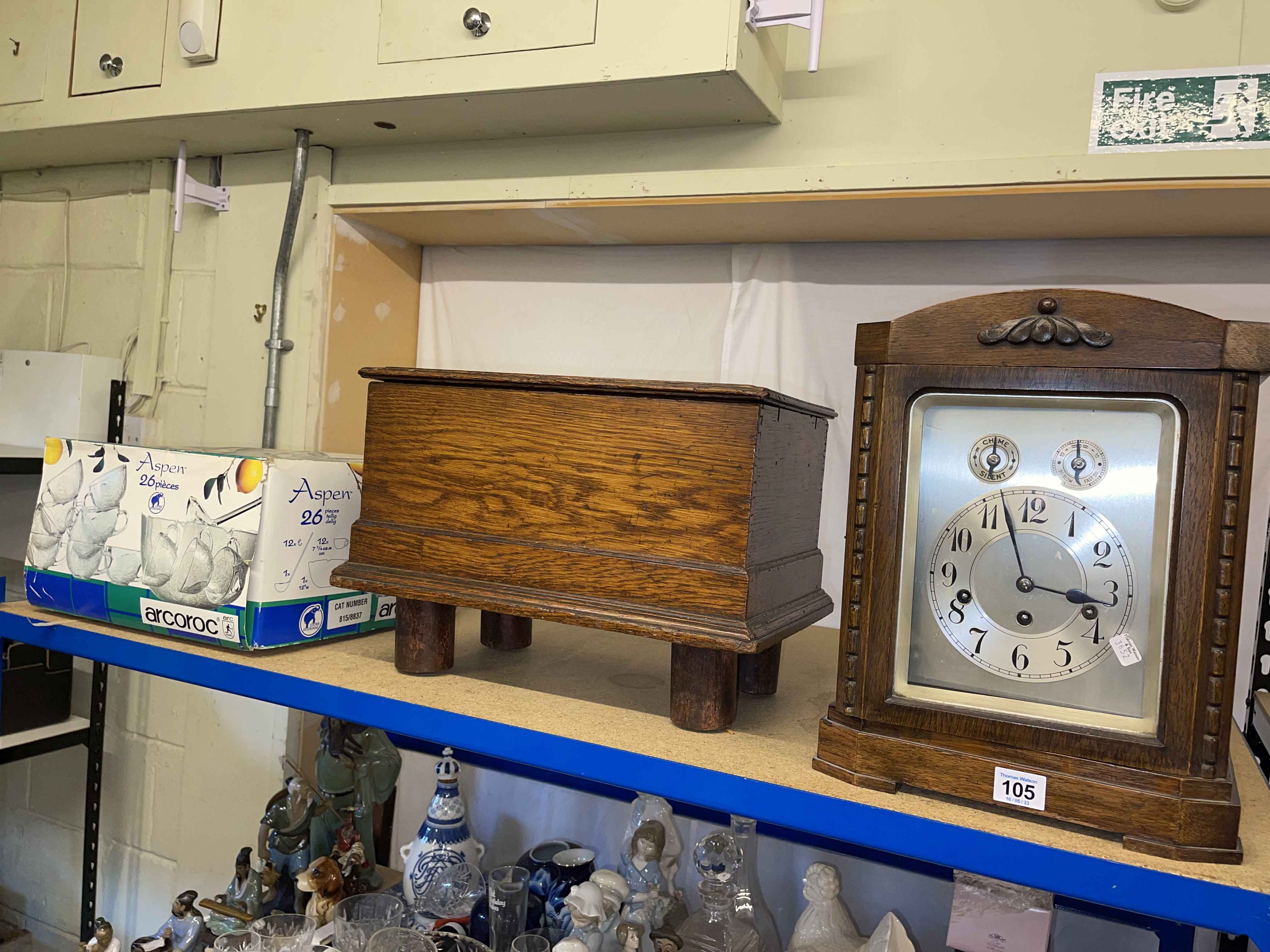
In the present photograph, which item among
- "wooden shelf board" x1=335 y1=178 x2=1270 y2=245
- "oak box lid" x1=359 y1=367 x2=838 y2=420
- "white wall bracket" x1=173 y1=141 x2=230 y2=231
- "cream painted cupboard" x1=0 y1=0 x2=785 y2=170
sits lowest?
"oak box lid" x1=359 y1=367 x2=838 y2=420

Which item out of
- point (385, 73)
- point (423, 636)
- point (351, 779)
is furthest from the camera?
point (351, 779)

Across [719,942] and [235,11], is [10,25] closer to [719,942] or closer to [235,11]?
[235,11]

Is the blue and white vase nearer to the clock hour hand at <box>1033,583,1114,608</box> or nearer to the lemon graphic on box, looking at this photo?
the lemon graphic on box

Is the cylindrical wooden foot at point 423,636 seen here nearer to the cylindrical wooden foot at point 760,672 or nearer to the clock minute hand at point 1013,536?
the cylindrical wooden foot at point 760,672

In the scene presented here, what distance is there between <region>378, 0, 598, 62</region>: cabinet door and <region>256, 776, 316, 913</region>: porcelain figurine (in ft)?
3.36

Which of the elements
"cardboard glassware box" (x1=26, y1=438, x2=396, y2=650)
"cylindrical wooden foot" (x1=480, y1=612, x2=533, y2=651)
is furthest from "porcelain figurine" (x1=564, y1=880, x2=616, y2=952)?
"cardboard glassware box" (x1=26, y1=438, x2=396, y2=650)

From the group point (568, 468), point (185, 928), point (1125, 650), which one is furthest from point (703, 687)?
point (185, 928)

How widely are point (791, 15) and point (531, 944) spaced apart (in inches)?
42.5

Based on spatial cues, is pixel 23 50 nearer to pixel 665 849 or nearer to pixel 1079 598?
pixel 665 849

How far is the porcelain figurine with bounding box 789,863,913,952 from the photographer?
3.49 ft

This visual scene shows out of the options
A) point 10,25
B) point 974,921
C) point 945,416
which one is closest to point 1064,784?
point 945,416

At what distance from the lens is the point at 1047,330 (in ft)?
2.12

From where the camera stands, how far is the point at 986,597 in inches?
27.0

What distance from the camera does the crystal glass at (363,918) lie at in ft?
3.54
